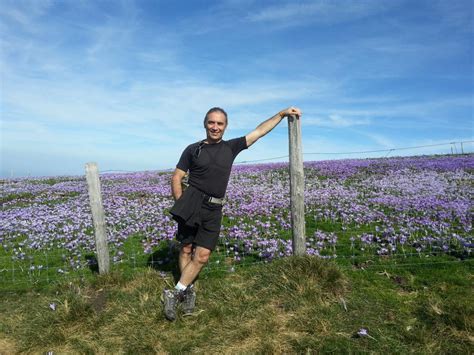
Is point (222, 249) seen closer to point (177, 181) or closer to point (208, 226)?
point (208, 226)

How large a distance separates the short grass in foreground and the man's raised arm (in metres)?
2.70

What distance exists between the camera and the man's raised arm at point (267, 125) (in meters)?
6.43

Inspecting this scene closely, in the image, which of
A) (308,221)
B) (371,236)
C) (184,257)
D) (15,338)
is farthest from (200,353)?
(308,221)

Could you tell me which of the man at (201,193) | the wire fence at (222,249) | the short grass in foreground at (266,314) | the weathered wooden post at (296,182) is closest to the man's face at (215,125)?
the man at (201,193)

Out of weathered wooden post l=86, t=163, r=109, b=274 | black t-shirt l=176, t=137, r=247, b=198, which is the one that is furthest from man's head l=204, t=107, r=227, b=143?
weathered wooden post l=86, t=163, r=109, b=274

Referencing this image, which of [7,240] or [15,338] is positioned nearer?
[15,338]

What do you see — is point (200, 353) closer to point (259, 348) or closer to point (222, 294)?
point (259, 348)

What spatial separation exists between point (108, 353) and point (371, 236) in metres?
7.26

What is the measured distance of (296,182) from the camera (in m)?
7.12

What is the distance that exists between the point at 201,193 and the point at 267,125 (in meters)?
2.01

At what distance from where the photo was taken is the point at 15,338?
5.46m

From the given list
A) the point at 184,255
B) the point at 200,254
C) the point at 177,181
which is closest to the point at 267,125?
the point at 177,181

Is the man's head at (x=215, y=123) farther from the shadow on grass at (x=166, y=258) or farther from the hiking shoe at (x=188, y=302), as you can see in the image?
the shadow on grass at (x=166, y=258)

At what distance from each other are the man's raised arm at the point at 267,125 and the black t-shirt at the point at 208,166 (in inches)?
22.3
